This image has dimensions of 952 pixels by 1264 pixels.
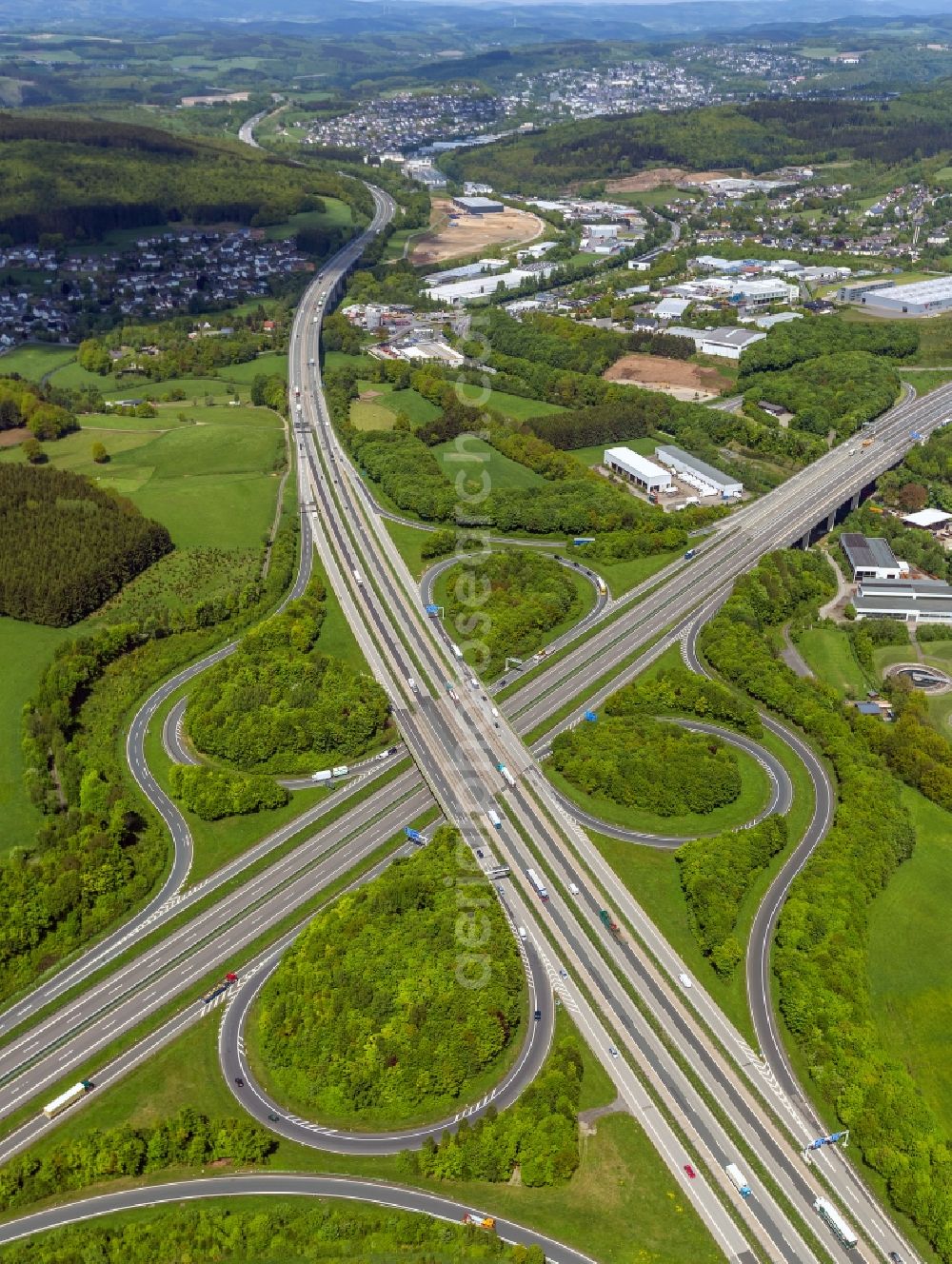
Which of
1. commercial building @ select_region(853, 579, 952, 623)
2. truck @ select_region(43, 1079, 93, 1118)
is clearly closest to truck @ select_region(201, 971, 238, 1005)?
truck @ select_region(43, 1079, 93, 1118)

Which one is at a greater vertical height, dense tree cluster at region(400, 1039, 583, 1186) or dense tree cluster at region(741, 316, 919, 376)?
dense tree cluster at region(741, 316, 919, 376)

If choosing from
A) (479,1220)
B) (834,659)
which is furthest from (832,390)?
(479,1220)

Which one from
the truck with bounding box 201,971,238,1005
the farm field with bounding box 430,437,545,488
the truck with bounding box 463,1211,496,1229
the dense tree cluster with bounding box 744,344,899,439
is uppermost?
the dense tree cluster with bounding box 744,344,899,439

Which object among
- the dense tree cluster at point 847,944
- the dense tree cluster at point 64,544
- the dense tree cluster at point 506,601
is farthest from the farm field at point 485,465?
the dense tree cluster at point 847,944

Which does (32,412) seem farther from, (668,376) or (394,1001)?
(394,1001)

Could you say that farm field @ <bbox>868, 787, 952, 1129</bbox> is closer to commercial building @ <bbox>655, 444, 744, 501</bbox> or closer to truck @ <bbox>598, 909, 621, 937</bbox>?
truck @ <bbox>598, 909, 621, 937</bbox>

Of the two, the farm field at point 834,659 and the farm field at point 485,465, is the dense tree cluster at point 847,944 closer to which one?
the farm field at point 834,659
